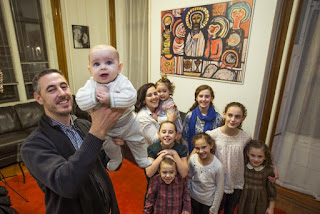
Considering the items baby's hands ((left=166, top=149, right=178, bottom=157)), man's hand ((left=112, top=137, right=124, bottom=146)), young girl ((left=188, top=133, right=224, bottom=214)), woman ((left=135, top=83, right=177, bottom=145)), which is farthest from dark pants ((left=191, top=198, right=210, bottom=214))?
man's hand ((left=112, top=137, right=124, bottom=146))

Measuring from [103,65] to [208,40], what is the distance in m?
2.28

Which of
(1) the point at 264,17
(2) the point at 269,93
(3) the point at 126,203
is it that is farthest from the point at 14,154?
(1) the point at 264,17

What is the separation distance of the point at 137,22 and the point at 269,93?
3032 millimetres

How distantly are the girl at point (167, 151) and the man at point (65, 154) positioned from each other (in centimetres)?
50

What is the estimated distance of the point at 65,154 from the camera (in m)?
1.11

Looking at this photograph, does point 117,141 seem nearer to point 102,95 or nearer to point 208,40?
point 102,95

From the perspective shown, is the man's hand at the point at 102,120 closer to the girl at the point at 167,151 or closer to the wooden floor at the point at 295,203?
the girl at the point at 167,151

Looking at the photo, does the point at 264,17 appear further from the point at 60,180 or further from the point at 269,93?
the point at 60,180

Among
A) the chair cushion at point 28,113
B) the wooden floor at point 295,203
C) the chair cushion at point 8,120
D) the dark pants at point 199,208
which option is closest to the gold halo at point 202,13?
the dark pants at point 199,208

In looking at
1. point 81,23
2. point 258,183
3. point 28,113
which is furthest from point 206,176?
point 81,23

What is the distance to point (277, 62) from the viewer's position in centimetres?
250

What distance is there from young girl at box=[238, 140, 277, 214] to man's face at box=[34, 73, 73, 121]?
167 cm

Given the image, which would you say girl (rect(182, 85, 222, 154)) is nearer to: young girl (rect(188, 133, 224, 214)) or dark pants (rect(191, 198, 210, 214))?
young girl (rect(188, 133, 224, 214))

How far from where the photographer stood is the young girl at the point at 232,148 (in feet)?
6.14
